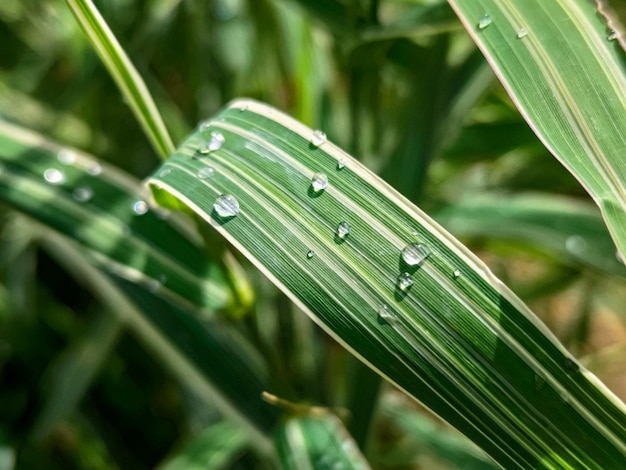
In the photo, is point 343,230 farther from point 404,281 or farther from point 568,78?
point 568,78

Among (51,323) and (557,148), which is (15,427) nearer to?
(51,323)

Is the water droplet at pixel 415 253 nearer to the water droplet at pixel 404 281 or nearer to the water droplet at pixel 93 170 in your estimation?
the water droplet at pixel 404 281

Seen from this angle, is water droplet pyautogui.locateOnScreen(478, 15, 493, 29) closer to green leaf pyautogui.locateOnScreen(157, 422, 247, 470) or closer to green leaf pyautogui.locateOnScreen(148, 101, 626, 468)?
green leaf pyautogui.locateOnScreen(148, 101, 626, 468)

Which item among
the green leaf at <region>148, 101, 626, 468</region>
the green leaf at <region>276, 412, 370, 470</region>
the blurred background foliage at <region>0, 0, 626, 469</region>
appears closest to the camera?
the green leaf at <region>148, 101, 626, 468</region>

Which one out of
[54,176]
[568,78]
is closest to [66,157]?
[54,176]

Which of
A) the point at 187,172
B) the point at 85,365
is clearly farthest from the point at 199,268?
the point at 85,365

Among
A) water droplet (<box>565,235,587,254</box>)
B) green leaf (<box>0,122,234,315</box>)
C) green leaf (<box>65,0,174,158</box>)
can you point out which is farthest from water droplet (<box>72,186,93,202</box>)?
water droplet (<box>565,235,587,254</box>)

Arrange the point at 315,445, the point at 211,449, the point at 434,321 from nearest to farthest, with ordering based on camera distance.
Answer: the point at 434,321 → the point at 315,445 → the point at 211,449
